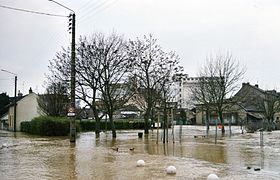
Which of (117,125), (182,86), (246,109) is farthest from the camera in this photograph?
(246,109)

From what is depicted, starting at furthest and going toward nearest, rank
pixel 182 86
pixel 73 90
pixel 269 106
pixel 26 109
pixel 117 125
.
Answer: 1. pixel 182 86
2. pixel 117 125
3. pixel 26 109
4. pixel 269 106
5. pixel 73 90

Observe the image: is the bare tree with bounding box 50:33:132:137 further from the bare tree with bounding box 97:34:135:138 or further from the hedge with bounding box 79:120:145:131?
the hedge with bounding box 79:120:145:131

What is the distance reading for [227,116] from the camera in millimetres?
82688

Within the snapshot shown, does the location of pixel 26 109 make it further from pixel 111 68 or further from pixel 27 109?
pixel 111 68

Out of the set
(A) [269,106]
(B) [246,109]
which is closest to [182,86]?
(A) [269,106]

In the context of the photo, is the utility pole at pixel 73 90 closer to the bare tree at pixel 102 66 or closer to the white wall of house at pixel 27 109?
the bare tree at pixel 102 66

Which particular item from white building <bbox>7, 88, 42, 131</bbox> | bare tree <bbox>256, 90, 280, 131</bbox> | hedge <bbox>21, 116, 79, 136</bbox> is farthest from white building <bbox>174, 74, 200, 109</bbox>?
white building <bbox>7, 88, 42, 131</bbox>

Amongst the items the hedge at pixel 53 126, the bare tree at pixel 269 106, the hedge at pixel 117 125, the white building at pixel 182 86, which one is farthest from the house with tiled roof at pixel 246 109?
the hedge at pixel 53 126

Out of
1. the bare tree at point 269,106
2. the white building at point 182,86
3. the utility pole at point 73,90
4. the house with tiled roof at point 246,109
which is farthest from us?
the bare tree at point 269,106

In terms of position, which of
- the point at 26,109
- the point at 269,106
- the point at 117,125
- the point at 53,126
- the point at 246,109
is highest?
the point at 269,106

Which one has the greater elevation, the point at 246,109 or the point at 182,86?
the point at 182,86

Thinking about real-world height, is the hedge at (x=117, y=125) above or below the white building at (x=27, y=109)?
below

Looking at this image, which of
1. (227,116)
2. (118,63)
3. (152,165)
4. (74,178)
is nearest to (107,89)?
(118,63)

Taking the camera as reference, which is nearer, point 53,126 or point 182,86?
point 53,126
